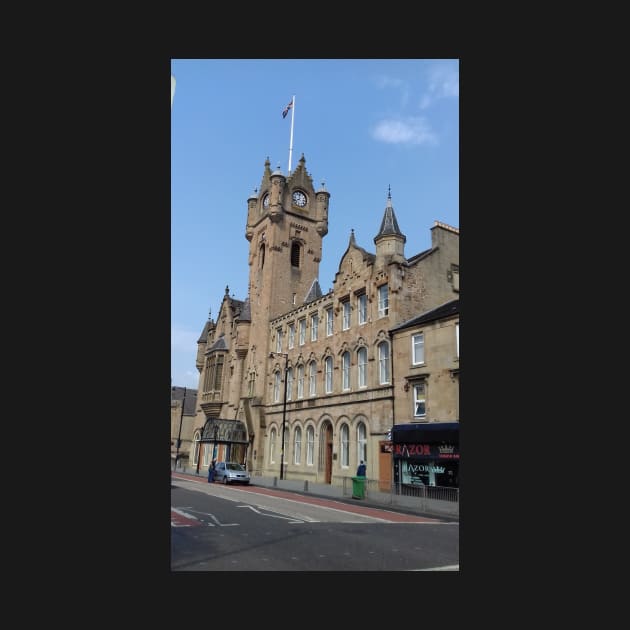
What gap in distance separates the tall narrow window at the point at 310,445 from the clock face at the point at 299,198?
23.5 m

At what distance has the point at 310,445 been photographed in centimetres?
3719

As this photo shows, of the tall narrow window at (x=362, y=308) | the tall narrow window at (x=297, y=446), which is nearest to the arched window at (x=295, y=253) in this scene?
the tall narrow window at (x=362, y=308)

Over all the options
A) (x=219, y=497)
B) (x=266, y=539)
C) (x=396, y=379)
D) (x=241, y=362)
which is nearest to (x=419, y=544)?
(x=266, y=539)

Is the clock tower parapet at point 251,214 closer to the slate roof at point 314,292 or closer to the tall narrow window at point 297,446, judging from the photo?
the slate roof at point 314,292

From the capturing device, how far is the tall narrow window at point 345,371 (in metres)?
34.0

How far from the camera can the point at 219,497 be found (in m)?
23.4

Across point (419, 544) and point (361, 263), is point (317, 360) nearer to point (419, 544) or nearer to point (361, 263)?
point (361, 263)

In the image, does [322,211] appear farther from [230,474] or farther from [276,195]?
[230,474]

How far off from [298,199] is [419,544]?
42798 millimetres

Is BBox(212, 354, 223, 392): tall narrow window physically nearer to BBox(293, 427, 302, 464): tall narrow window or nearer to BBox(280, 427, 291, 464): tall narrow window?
BBox(280, 427, 291, 464): tall narrow window

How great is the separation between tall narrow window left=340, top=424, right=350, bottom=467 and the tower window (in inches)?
808

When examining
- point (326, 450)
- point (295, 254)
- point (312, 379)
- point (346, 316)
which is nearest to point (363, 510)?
point (326, 450)

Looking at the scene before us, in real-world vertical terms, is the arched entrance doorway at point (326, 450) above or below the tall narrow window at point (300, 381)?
below

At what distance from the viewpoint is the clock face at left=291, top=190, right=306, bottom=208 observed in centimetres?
5106
